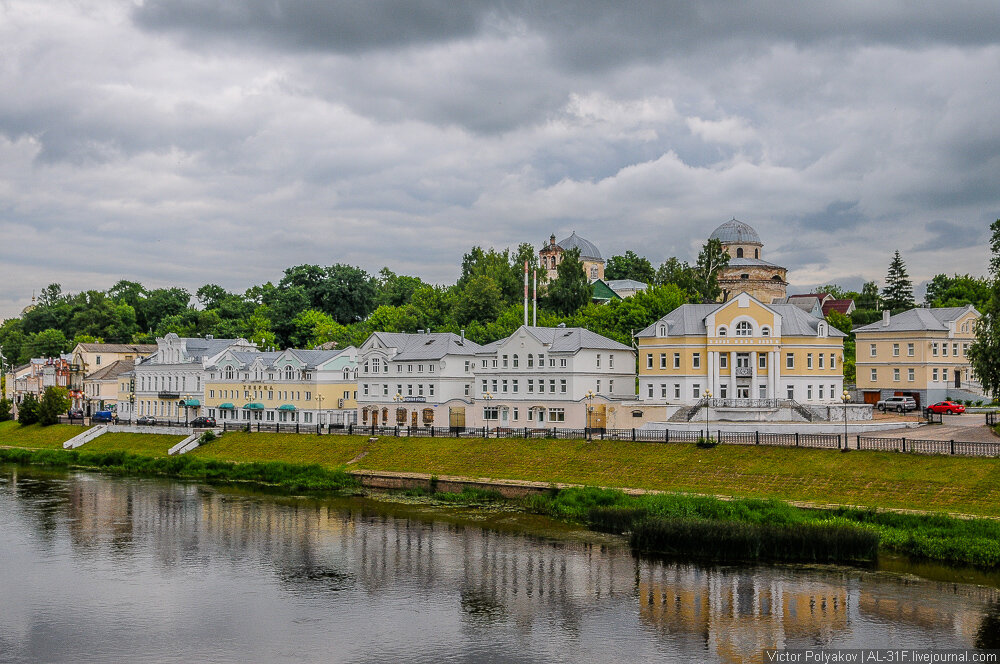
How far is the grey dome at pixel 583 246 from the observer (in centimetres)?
15662

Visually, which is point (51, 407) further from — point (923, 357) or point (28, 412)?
point (923, 357)

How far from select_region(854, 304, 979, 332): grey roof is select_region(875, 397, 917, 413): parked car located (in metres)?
6.72

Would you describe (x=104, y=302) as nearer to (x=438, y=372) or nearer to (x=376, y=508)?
(x=438, y=372)

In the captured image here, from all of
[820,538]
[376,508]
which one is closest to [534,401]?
[376,508]

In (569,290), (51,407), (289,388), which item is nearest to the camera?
(289,388)

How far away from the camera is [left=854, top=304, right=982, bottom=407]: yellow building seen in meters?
74.4

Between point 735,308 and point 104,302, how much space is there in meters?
118

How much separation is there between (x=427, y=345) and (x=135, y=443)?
85.0 feet

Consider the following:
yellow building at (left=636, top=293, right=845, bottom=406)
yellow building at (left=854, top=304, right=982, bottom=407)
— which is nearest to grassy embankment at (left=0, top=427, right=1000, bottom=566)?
yellow building at (left=636, top=293, right=845, bottom=406)

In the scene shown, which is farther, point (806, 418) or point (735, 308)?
point (735, 308)

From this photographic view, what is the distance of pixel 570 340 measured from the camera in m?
70.9

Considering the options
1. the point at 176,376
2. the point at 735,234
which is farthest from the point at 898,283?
the point at 176,376

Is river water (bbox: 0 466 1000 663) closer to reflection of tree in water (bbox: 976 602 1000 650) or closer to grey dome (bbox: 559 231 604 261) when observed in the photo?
reflection of tree in water (bbox: 976 602 1000 650)

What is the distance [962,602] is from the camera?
32.0m
